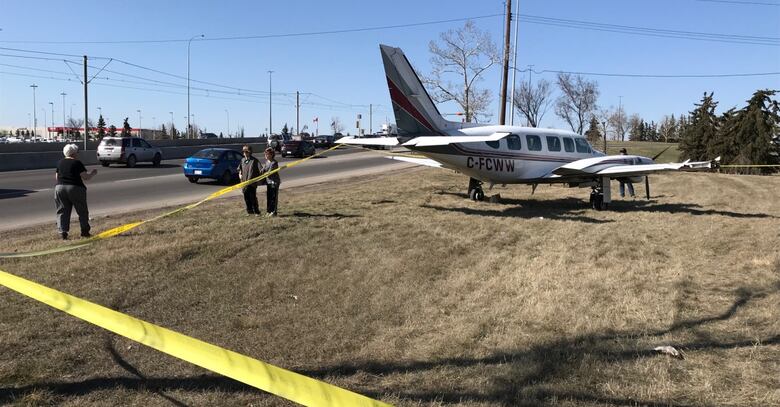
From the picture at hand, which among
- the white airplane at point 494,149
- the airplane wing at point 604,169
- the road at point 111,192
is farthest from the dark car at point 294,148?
the airplane wing at point 604,169

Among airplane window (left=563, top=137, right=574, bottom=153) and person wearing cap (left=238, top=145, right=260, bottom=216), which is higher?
airplane window (left=563, top=137, right=574, bottom=153)

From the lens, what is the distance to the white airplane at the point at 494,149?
46.4 feet

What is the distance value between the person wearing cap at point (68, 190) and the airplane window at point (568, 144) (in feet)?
42.3

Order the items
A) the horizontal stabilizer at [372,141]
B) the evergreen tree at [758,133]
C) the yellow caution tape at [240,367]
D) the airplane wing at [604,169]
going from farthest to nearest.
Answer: the evergreen tree at [758,133], the airplane wing at [604,169], the horizontal stabilizer at [372,141], the yellow caution tape at [240,367]

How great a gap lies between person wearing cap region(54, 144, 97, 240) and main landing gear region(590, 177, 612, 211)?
13.0 meters

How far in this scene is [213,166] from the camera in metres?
22.8

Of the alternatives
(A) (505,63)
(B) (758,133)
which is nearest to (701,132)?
(B) (758,133)

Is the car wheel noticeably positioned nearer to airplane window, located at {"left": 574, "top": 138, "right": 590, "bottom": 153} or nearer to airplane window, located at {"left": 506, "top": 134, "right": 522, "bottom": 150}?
airplane window, located at {"left": 506, "top": 134, "right": 522, "bottom": 150}

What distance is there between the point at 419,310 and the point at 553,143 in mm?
11200

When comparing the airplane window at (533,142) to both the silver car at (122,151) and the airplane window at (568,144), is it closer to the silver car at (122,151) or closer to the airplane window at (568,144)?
the airplane window at (568,144)

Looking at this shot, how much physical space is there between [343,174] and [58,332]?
2414cm

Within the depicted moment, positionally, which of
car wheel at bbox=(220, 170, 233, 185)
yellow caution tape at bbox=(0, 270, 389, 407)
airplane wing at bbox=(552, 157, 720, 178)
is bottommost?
car wheel at bbox=(220, 170, 233, 185)

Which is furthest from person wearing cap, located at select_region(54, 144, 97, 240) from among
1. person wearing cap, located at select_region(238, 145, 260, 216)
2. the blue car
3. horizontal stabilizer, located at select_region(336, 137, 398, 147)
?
the blue car

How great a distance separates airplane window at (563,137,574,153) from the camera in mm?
16688
